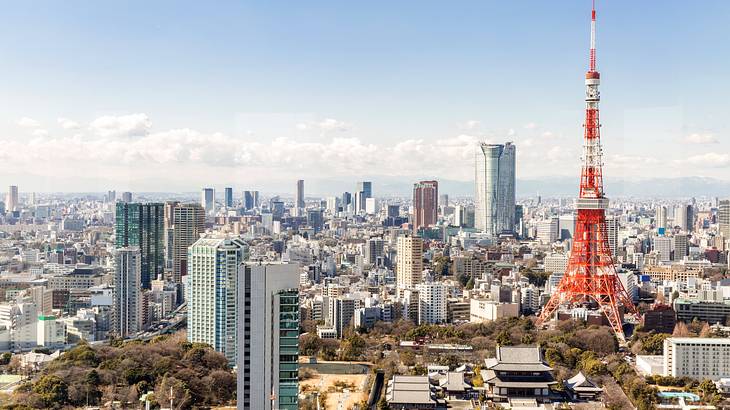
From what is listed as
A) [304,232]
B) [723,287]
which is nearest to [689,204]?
[723,287]

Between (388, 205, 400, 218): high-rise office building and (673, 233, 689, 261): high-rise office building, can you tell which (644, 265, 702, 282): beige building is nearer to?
(673, 233, 689, 261): high-rise office building

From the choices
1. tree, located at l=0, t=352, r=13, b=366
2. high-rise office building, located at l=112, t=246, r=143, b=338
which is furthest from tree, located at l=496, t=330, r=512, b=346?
tree, located at l=0, t=352, r=13, b=366

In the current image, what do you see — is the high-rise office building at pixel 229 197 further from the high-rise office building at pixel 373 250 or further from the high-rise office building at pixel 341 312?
the high-rise office building at pixel 373 250

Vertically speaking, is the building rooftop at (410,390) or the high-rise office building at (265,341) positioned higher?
the high-rise office building at (265,341)

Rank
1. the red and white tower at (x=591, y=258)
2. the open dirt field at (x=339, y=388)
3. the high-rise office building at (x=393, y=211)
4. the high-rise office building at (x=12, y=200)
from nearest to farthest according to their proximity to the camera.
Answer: the open dirt field at (x=339, y=388) < the high-rise office building at (x=12, y=200) < the red and white tower at (x=591, y=258) < the high-rise office building at (x=393, y=211)

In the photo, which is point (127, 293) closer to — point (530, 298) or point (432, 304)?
point (432, 304)

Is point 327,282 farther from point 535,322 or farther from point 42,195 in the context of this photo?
point 42,195

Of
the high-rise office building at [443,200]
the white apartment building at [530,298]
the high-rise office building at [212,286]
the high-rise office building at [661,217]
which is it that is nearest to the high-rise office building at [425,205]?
the high-rise office building at [443,200]
